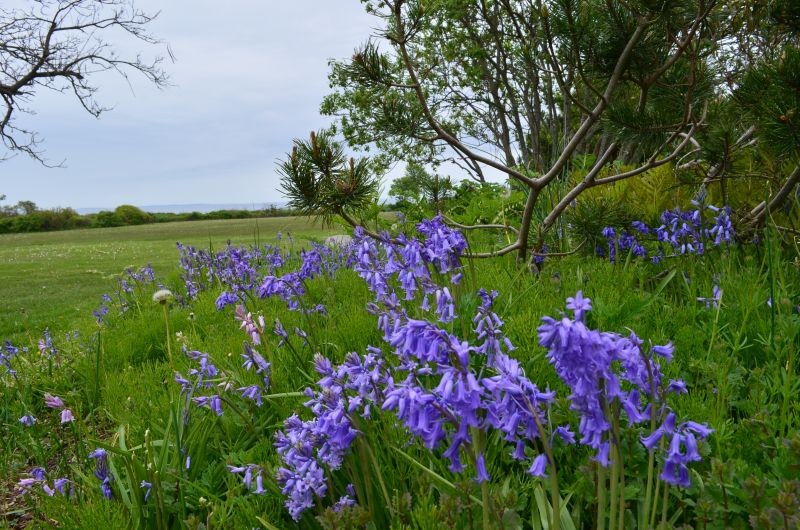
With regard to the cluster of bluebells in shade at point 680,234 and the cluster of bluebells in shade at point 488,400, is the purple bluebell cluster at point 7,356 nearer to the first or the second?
the cluster of bluebells in shade at point 488,400

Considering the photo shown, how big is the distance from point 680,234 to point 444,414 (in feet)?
10.6

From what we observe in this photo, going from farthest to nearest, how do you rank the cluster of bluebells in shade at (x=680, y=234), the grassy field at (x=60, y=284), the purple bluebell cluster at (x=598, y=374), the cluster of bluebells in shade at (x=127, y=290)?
the grassy field at (x=60, y=284), the cluster of bluebells in shade at (x=127, y=290), the cluster of bluebells in shade at (x=680, y=234), the purple bluebell cluster at (x=598, y=374)

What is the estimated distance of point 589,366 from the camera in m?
1.12

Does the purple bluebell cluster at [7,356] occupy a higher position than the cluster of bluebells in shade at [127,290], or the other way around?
the cluster of bluebells in shade at [127,290]

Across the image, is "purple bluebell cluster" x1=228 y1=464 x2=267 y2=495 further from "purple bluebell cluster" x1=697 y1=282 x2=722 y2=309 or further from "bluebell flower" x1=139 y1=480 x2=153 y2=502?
"purple bluebell cluster" x1=697 y1=282 x2=722 y2=309

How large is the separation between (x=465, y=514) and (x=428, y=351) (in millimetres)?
667

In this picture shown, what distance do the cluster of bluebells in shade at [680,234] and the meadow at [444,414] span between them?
125 millimetres

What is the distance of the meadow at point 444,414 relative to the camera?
51.6 inches

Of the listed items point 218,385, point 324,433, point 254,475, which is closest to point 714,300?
point 324,433

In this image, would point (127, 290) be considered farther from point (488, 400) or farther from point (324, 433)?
point (488, 400)

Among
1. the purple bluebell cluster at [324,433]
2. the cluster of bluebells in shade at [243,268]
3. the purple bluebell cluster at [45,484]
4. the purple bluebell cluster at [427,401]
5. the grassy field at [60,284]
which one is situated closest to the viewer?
the purple bluebell cluster at [427,401]

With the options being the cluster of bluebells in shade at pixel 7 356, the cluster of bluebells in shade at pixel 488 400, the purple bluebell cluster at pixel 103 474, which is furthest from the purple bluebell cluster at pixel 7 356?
the cluster of bluebells in shade at pixel 488 400

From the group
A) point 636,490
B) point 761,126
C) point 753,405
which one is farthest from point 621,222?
point 636,490

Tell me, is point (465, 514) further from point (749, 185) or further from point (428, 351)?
point (749, 185)
